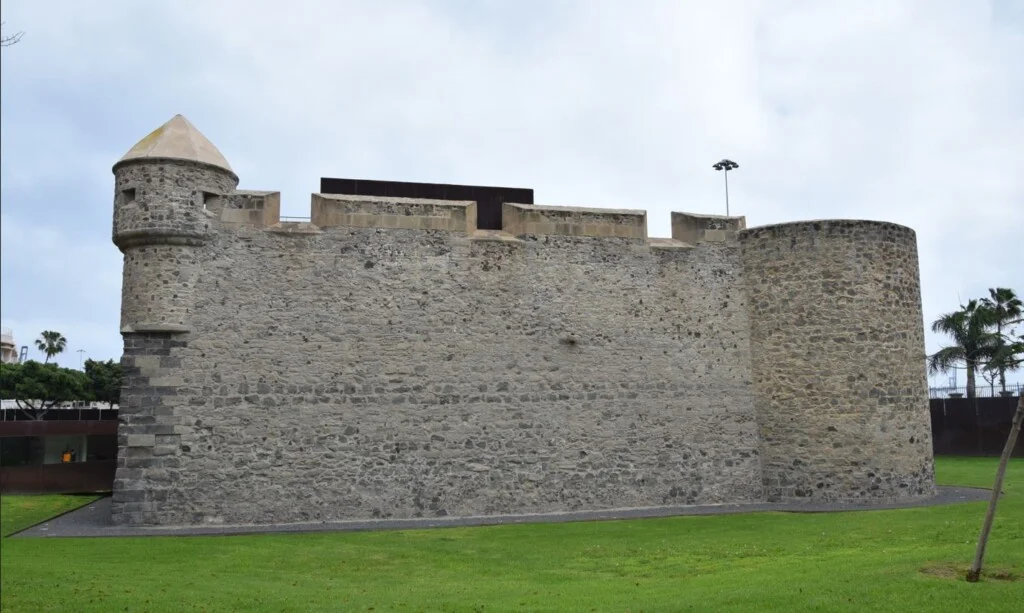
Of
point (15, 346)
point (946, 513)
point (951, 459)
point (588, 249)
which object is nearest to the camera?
point (946, 513)

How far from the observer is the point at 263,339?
50.7 ft

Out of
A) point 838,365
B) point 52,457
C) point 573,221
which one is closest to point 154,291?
point 573,221

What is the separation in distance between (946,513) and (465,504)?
8.34 m

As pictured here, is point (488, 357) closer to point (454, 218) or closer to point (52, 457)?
point (454, 218)

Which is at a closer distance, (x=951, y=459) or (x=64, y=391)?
(x=951, y=459)

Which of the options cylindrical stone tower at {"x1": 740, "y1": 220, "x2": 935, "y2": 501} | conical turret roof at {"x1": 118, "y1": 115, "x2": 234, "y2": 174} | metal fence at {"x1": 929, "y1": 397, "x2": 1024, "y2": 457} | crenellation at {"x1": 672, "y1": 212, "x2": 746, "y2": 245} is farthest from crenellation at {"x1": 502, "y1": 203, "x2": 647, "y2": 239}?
metal fence at {"x1": 929, "y1": 397, "x2": 1024, "y2": 457}

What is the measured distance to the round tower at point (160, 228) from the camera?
15.0 m

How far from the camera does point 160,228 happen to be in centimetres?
1492

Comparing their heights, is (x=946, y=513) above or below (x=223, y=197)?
below

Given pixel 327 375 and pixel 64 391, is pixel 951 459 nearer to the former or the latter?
pixel 327 375

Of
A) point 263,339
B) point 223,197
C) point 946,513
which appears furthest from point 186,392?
point 946,513

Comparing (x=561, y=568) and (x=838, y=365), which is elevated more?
(x=838, y=365)

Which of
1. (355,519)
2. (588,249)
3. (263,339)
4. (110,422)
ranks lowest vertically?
(355,519)

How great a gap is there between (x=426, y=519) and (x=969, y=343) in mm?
Answer: 27229
